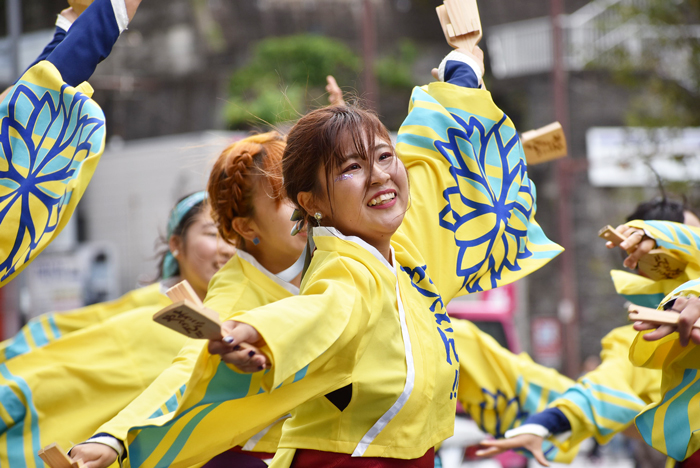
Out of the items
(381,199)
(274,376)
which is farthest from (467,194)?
(274,376)

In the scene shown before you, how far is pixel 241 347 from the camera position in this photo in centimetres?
140

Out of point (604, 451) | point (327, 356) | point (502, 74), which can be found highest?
point (327, 356)

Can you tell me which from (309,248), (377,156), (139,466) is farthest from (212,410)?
(377,156)

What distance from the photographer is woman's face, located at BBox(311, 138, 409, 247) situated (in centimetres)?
181

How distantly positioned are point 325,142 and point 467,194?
2.03 ft

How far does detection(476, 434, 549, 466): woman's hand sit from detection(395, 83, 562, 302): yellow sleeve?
2.51 feet

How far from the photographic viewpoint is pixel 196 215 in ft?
9.89

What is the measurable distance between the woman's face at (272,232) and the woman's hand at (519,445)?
0.98m

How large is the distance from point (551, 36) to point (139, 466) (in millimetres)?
12451

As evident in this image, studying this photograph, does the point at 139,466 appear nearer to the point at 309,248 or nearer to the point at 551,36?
the point at 309,248

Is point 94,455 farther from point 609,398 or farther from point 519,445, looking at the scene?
point 609,398

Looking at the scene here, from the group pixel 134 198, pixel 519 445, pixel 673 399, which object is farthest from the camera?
pixel 134 198

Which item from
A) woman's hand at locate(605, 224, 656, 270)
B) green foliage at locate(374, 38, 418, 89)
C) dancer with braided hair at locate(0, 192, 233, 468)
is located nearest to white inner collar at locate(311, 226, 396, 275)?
woman's hand at locate(605, 224, 656, 270)

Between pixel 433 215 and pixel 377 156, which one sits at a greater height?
pixel 377 156
